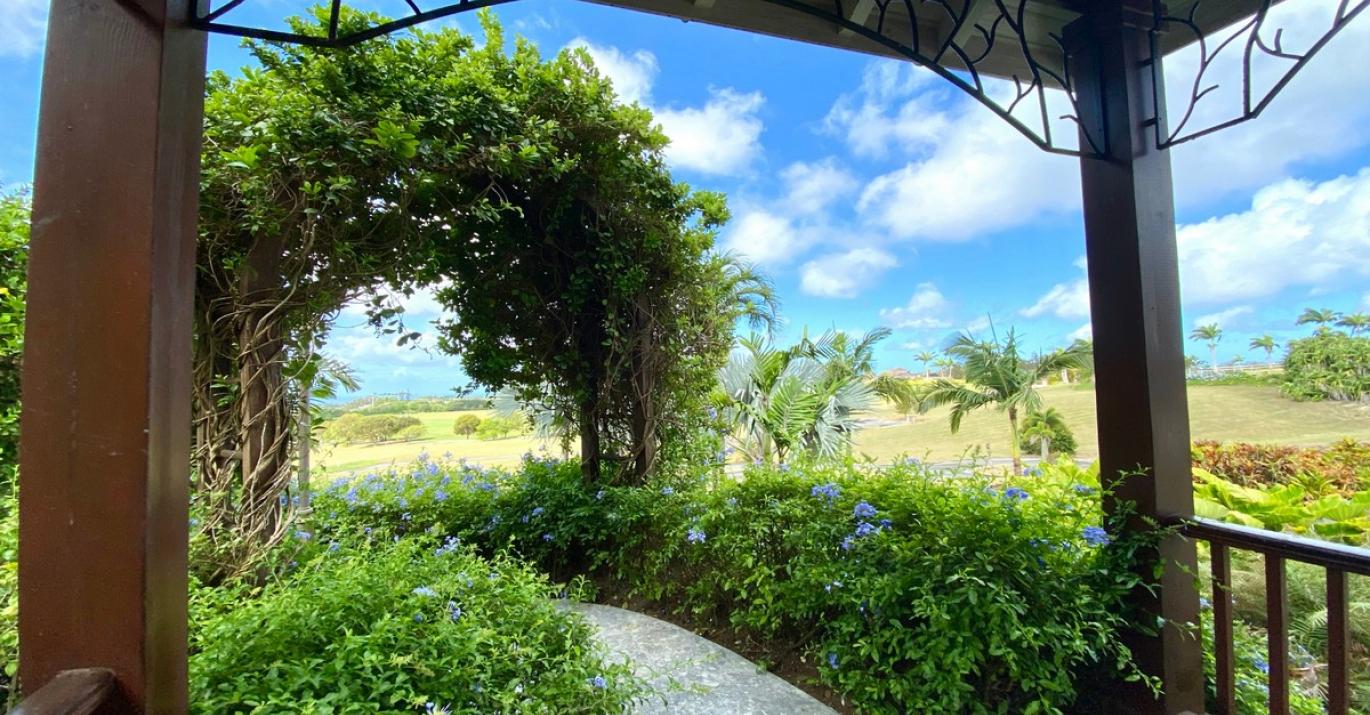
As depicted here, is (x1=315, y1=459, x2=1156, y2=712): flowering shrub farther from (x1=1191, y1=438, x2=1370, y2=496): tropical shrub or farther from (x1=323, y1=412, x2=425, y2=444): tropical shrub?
(x1=1191, y1=438, x2=1370, y2=496): tropical shrub

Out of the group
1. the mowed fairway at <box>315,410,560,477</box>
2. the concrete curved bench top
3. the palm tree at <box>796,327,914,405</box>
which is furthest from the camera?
the palm tree at <box>796,327,914,405</box>

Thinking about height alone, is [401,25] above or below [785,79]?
below

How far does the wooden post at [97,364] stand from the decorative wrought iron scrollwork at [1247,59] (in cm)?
242

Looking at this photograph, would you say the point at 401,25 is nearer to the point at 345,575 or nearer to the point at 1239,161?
the point at 345,575

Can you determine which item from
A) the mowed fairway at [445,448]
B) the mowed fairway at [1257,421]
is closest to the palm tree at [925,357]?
the mowed fairway at [1257,421]

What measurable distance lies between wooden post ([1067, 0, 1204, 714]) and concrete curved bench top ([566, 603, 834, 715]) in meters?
1.09

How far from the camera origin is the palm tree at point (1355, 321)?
8.55 ft

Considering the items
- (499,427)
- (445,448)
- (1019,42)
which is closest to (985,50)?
(1019,42)

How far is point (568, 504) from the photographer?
3.05 m

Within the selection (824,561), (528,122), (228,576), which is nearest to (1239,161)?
(824,561)

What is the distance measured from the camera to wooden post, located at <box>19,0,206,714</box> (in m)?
0.78

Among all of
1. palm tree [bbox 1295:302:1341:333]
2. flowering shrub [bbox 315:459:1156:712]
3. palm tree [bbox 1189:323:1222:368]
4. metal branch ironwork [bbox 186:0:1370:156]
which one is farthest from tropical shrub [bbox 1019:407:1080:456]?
metal branch ironwork [bbox 186:0:1370:156]

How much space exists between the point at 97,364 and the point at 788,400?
15.2 feet

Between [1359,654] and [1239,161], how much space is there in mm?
2709
